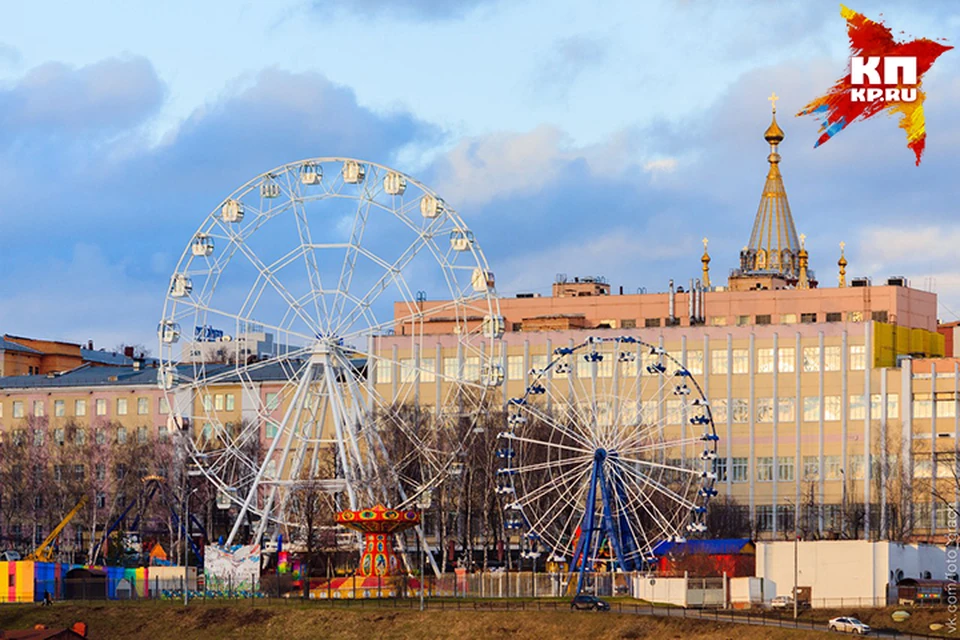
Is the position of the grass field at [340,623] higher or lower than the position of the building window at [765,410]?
lower

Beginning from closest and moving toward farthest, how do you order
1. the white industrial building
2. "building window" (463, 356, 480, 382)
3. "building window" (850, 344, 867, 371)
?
the white industrial building
"building window" (850, 344, 867, 371)
"building window" (463, 356, 480, 382)

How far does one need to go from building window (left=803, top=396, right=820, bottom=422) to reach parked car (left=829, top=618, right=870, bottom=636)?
6520cm

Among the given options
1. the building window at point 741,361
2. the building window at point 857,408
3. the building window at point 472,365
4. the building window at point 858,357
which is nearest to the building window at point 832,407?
the building window at point 857,408

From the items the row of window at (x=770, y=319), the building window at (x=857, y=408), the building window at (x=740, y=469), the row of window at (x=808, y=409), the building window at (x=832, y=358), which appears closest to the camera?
the row of window at (x=808, y=409)

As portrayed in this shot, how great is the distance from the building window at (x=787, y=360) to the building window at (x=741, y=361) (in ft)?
8.79

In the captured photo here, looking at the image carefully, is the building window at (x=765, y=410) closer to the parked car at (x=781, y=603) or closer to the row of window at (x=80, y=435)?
the row of window at (x=80, y=435)

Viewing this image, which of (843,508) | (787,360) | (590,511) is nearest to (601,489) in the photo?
(590,511)

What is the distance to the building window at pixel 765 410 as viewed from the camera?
16950cm

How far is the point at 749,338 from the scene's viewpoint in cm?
17075

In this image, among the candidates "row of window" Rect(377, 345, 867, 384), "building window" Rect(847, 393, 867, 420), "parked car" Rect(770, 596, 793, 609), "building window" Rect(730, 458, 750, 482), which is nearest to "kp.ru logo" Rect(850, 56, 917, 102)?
"parked car" Rect(770, 596, 793, 609)

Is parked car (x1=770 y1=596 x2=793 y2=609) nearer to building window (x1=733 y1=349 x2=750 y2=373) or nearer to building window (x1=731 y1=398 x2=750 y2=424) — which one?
building window (x1=731 y1=398 x2=750 y2=424)

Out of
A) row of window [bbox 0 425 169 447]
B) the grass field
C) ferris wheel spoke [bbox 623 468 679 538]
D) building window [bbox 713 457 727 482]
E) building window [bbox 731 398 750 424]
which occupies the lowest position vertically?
the grass field

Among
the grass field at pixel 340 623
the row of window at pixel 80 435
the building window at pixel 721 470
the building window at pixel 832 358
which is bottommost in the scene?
the grass field at pixel 340 623

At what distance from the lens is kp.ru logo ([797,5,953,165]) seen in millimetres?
101000
